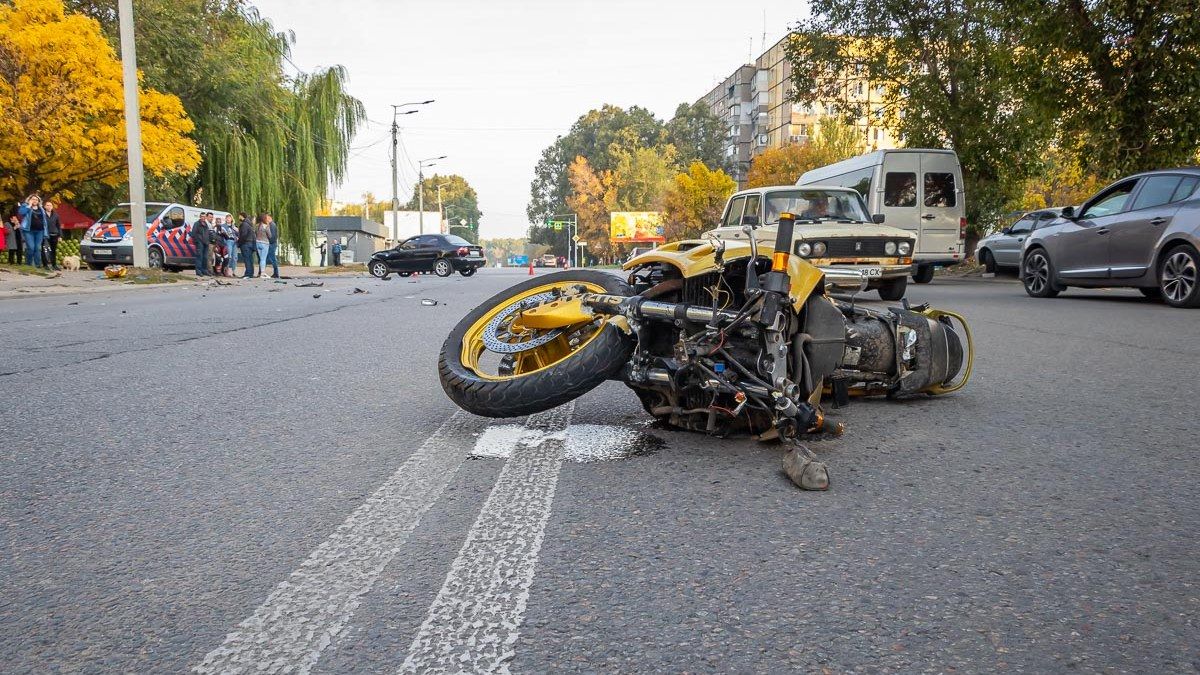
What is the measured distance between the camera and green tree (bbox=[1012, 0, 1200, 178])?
14617mm

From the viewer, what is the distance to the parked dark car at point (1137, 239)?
1048cm

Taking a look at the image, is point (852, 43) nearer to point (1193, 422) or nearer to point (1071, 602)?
point (1193, 422)

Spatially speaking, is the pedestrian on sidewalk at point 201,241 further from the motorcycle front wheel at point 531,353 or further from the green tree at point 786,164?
the green tree at point 786,164

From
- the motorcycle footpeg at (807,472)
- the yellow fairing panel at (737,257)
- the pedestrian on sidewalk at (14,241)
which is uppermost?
the pedestrian on sidewalk at (14,241)

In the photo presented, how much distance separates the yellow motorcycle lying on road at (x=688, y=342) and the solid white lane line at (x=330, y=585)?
70 centimetres

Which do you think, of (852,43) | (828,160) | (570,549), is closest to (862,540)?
(570,549)

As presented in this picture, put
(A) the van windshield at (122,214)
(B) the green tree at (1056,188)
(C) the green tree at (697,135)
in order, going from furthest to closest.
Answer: (C) the green tree at (697,135) < (B) the green tree at (1056,188) < (A) the van windshield at (122,214)

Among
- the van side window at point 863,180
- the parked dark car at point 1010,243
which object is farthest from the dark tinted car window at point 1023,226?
the van side window at point 863,180

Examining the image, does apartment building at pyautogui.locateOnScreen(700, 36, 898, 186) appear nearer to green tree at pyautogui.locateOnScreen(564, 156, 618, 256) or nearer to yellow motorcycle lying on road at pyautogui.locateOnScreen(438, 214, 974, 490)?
green tree at pyautogui.locateOnScreen(564, 156, 618, 256)

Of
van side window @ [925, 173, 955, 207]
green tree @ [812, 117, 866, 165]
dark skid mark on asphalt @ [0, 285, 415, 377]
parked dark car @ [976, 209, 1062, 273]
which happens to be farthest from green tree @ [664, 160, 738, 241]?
dark skid mark on asphalt @ [0, 285, 415, 377]

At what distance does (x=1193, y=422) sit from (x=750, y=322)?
7.97 feet

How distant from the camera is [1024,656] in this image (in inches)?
70.2

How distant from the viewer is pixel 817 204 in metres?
11.3

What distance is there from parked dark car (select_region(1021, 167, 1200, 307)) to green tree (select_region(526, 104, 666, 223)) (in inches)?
3156
